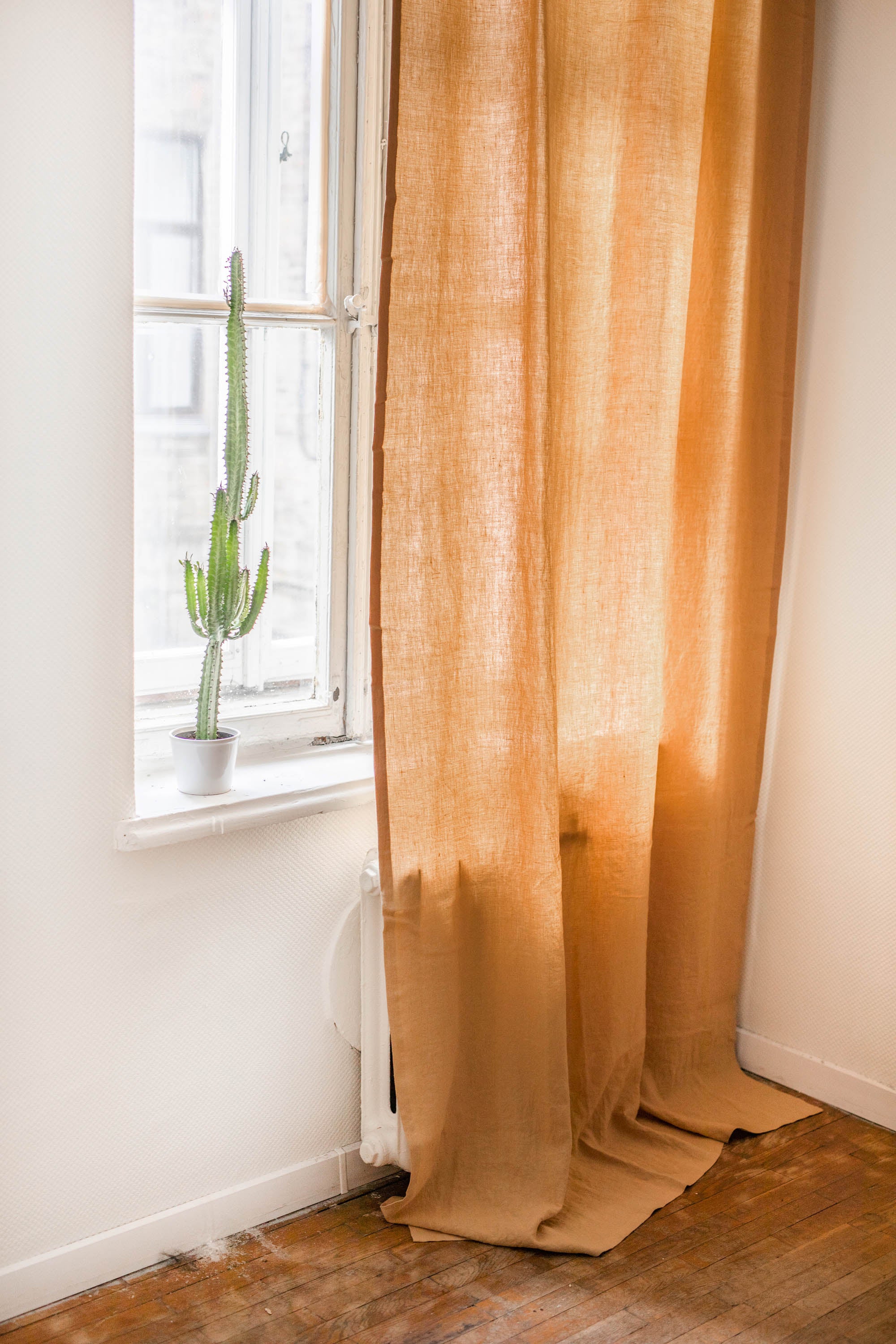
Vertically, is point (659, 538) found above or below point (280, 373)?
below

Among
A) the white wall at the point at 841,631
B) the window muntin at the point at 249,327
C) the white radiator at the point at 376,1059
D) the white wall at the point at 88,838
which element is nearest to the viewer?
the white wall at the point at 88,838

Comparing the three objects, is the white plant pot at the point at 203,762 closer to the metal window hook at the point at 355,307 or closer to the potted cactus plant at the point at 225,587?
the potted cactus plant at the point at 225,587

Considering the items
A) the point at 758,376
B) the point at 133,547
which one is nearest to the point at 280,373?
the point at 133,547

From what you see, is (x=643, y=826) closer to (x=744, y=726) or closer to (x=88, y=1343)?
(x=744, y=726)

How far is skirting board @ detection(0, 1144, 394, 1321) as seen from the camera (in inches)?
71.2

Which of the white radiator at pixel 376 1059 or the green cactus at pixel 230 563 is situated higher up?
the green cactus at pixel 230 563

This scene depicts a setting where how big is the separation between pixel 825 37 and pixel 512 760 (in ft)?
5.23

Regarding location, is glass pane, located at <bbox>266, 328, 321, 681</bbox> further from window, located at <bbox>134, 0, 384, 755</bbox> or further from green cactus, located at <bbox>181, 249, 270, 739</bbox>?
green cactus, located at <bbox>181, 249, 270, 739</bbox>

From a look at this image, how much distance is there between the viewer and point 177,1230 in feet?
6.40

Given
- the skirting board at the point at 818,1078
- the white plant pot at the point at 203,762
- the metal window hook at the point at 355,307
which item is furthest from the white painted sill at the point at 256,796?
the skirting board at the point at 818,1078

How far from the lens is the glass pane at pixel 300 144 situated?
201 centimetres

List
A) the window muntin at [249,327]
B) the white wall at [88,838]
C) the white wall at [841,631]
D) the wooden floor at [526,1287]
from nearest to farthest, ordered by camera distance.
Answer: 1. the white wall at [88,838]
2. the wooden floor at [526,1287]
3. the window muntin at [249,327]
4. the white wall at [841,631]

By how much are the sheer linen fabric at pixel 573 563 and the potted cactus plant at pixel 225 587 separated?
0.20 m

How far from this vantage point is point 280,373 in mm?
2090
